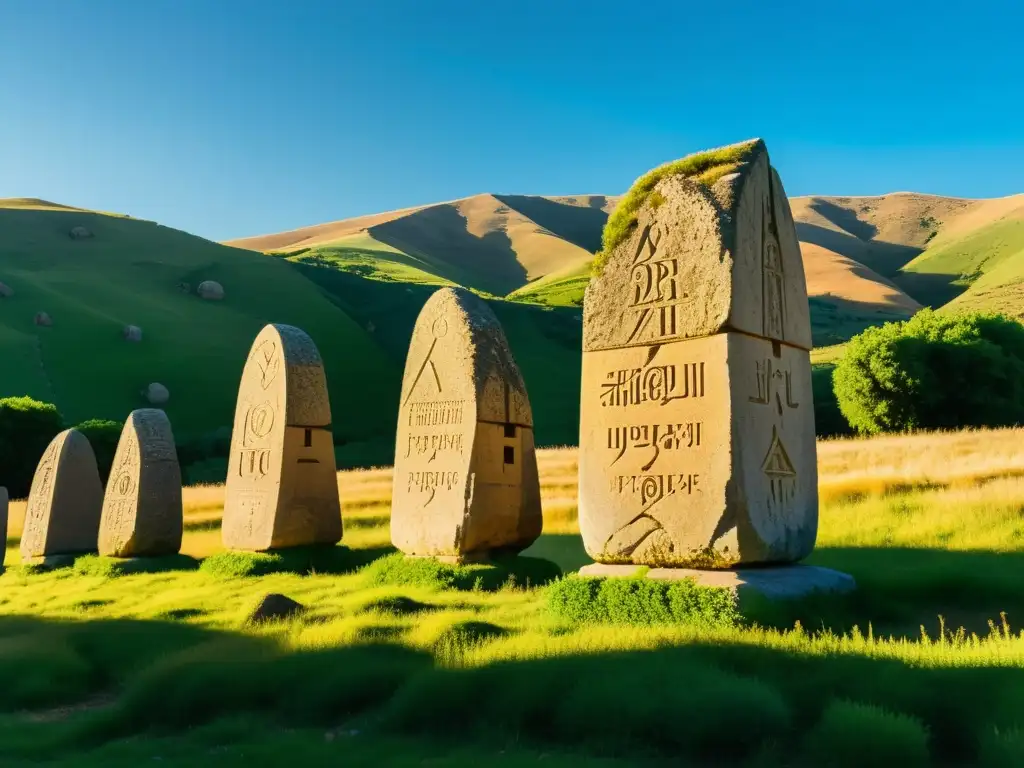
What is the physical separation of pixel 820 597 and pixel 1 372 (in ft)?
164

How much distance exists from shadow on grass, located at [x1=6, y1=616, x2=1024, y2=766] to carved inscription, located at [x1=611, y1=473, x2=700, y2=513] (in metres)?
1.92

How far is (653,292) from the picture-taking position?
8.96m

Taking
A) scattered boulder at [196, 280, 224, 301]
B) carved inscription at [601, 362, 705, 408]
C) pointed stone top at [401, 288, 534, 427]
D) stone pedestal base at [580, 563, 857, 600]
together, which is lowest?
stone pedestal base at [580, 563, 857, 600]

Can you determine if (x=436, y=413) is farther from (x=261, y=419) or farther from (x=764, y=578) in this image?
(x=764, y=578)

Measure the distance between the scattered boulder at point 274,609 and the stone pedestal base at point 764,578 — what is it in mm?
3515

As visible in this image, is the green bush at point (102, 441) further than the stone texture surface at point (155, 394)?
No

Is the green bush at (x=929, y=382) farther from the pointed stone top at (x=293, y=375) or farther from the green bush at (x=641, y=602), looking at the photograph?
the green bush at (x=641, y=602)

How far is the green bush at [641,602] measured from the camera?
294 inches

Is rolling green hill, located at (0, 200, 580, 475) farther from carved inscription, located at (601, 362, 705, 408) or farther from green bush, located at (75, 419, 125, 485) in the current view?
carved inscription, located at (601, 362, 705, 408)

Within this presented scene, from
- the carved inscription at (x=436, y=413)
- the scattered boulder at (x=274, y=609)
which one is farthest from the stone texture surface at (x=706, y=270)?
the scattered boulder at (x=274, y=609)

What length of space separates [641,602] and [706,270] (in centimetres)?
319

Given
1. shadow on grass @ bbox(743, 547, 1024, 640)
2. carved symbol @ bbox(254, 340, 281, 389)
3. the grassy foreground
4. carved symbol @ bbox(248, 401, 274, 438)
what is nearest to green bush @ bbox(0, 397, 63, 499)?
carved symbol @ bbox(254, 340, 281, 389)

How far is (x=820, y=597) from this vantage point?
8031 millimetres

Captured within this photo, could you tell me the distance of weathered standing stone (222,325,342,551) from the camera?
48.6ft
